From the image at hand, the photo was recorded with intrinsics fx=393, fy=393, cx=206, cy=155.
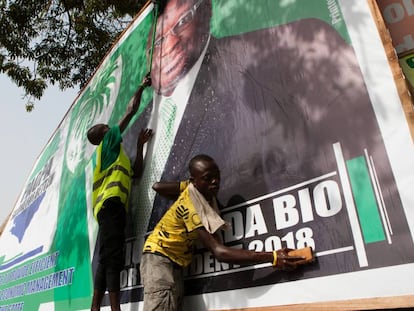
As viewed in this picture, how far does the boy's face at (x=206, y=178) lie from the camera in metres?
2.08

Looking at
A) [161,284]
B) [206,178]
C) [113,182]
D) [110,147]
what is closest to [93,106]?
[110,147]

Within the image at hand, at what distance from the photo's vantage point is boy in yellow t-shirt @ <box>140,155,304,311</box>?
197 cm

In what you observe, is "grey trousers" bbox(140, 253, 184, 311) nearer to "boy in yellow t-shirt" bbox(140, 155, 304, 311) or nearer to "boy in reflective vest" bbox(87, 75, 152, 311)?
"boy in yellow t-shirt" bbox(140, 155, 304, 311)

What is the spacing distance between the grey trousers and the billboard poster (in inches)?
5.7

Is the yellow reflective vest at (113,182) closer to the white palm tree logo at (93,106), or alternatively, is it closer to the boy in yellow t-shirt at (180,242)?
the boy in yellow t-shirt at (180,242)

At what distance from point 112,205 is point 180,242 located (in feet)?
2.55

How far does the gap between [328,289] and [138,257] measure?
56.2 inches

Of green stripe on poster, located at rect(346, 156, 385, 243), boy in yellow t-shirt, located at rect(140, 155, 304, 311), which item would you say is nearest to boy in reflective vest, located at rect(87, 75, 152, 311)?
boy in yellow t-shirt, located at rect(140, 155, 304, 311)

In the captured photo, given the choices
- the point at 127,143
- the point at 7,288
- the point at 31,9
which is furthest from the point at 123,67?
the point at 31,9

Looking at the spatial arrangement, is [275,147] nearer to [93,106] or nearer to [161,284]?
[161,284]

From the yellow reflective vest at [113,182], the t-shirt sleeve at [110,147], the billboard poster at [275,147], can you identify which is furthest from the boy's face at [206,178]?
the t-shirt sleeve at [110,147]

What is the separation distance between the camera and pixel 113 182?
108 inches

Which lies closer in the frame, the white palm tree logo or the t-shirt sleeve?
the t-shirt sleeve

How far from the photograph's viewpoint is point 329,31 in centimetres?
197
